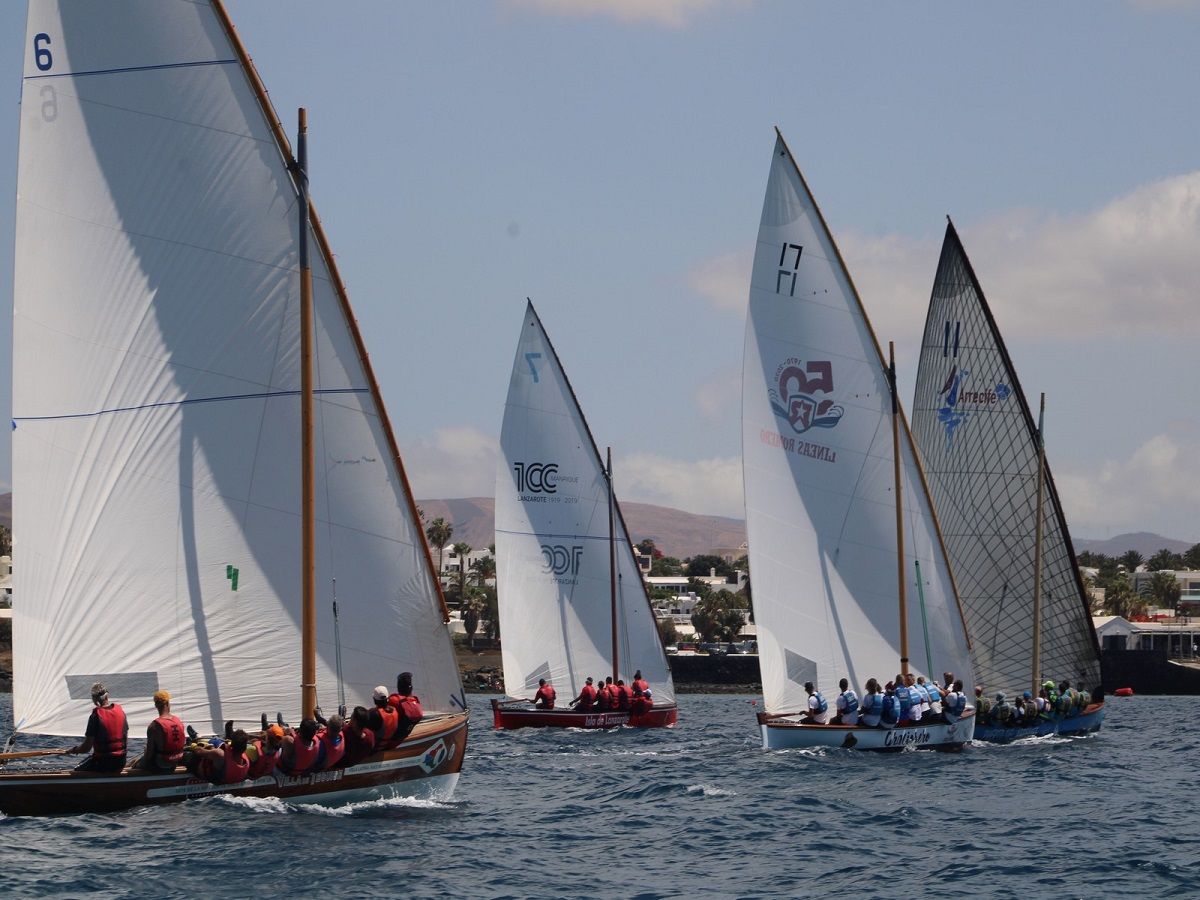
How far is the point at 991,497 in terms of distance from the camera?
2028 inches

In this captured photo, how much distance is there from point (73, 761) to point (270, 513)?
1660 cm

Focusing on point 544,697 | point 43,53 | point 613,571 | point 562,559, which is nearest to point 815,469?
point 613,571

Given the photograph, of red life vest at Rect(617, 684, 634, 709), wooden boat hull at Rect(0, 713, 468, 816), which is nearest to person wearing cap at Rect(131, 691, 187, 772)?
wooden boat hull at Rect(0, 713, 468, 816)

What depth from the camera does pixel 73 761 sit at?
131ft

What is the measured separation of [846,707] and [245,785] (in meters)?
19.0

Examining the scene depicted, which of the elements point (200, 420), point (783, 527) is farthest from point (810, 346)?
point (200, 420)

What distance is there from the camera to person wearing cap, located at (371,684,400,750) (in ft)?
83.0

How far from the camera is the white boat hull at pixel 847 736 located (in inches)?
1572

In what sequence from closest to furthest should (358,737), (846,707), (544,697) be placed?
(358,737)
(846,707)
(544,697)

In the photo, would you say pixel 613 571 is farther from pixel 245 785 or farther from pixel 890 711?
pixel 245 785

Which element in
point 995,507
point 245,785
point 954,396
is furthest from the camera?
point 954,396

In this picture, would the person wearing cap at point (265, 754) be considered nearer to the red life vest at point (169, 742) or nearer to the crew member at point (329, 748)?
the crew member at point (329, 748)

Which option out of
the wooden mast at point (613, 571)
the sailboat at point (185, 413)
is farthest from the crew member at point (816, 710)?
the wooden mast at point (613, 571)

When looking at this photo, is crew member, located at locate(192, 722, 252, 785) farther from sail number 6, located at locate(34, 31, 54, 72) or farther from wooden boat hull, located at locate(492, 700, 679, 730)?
wooden boat hull, located at locate(492, 700, 679, 730)
